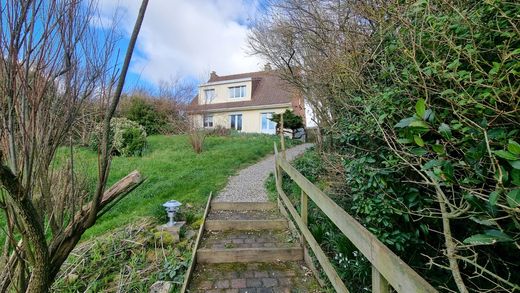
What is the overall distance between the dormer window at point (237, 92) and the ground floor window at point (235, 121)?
5.42ft

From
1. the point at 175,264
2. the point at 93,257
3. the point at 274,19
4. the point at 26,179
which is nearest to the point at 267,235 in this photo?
the point at 175,264

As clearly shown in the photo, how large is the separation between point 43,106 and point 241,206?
3.82 m

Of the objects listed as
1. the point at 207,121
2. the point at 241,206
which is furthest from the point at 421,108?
the point at 207,121

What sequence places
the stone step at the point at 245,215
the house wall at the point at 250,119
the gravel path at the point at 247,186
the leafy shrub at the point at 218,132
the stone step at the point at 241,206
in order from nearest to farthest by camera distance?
the stone step at the point at 245,215
the stone step at the point at 241,206
the gravel path at the point at 247,186
the leafy shrub at the point at 218,132
the house wall at the point at 250,119

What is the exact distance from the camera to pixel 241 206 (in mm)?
5281

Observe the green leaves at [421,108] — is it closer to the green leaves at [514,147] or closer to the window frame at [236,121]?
the green leaves at [514,147]

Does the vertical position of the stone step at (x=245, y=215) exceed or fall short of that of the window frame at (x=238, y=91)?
it falls short

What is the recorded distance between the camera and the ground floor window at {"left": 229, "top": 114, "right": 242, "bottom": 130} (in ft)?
73.7

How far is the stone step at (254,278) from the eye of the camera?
302 centimetres

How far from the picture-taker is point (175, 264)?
347cm

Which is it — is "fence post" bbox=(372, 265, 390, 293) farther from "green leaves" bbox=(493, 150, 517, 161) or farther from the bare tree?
the bare tree

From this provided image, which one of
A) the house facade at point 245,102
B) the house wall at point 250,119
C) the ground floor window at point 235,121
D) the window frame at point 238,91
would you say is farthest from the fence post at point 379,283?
the window frame at point 238,91

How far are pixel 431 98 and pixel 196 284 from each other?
2.90m

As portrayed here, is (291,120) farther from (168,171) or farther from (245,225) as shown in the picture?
(245,225)
